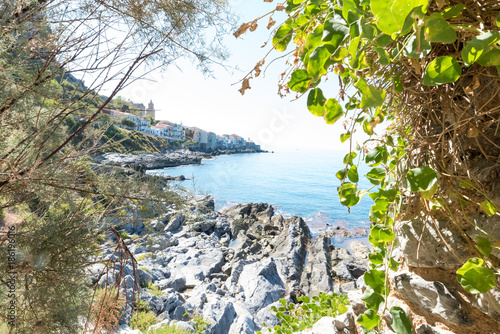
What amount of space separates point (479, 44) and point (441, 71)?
5 centimetres

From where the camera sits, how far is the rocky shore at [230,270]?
3.97 metres

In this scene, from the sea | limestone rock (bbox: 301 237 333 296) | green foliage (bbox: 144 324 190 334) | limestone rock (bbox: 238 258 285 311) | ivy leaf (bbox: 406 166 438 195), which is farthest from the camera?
the sea

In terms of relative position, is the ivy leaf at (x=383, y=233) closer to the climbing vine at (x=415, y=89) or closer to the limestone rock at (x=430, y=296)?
the climbing vine at (x=415, y=89)

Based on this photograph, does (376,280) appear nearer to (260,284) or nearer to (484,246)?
(484,246)

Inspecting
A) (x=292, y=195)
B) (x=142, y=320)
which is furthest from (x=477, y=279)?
(x=292, y=195)

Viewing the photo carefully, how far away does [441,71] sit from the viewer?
0.32 m

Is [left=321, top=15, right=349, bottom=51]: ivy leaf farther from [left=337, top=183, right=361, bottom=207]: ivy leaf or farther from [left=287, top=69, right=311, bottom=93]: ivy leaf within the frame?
[left=337, top=183, right=361, bottom=207]: ivy leaf

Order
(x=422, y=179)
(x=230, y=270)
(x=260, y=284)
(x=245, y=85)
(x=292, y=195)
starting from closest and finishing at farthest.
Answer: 1. (x=422, y=179)
2. (x=245, y=85)
3. (x=260, y=284)
4. (x=230, y=270)
5. (x=292, y=195)

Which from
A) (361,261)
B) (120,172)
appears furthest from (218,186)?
(120,172)

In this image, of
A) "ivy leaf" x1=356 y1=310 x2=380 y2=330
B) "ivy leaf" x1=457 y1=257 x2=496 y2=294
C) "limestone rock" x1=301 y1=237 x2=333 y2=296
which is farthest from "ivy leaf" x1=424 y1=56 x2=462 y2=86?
"limestone rock" x1=301 y1=237 x2=333 y2=296

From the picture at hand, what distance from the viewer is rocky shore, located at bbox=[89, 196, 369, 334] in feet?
13.0

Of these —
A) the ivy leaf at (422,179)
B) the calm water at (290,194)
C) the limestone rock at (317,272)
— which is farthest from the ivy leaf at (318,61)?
the calm water at (290,194)

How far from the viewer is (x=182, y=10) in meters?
1.88

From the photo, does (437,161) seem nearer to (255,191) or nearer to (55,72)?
(55,72)
